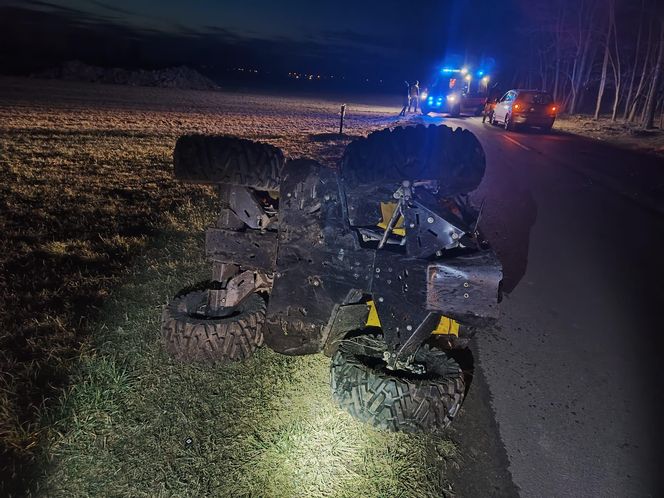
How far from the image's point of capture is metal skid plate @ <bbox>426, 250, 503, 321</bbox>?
2617 millimetres

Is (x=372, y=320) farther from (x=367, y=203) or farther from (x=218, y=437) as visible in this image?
(x=218, y=437)

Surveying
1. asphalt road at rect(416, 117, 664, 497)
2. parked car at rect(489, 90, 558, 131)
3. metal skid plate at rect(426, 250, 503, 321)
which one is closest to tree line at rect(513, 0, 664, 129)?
parked car at rect(489, 90, 558, 131)

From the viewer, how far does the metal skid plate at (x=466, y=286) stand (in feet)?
8.59

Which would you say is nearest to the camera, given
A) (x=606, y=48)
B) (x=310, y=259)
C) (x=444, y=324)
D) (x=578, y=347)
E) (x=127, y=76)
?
(x=310, y=259)

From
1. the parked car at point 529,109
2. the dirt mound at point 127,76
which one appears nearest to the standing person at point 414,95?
the parked car at point 529,109

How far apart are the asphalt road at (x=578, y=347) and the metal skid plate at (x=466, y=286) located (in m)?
1.09

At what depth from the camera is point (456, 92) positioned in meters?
30.0

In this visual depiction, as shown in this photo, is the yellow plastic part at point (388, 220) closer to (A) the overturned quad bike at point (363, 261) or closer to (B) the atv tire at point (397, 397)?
(A) the overturned quad bike at point (363, 261)

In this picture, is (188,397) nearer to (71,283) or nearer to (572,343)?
(71,283)

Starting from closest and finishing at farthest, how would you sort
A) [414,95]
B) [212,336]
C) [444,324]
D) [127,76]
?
[212,336] → [444,324] → [414,95] → [127,76]

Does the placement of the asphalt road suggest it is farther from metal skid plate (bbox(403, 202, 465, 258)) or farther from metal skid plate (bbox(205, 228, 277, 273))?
metal skid plate (bbox(205, 228, 277, 273))

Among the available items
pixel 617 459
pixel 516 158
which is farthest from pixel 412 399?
pixel 516 158

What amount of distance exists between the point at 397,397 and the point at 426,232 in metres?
1.05

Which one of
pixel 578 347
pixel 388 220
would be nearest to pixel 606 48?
pixel 578 347
